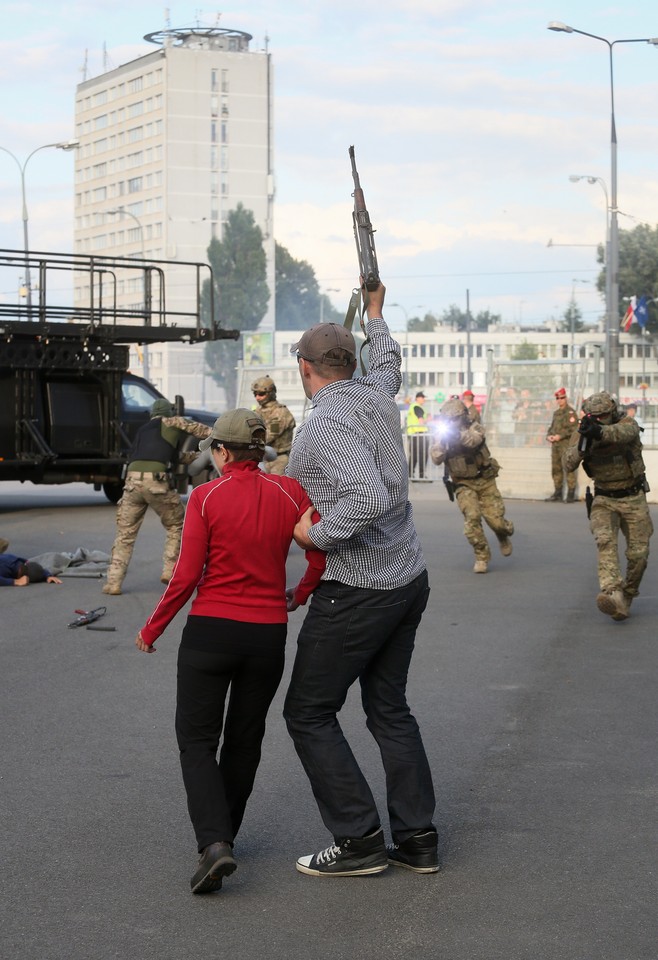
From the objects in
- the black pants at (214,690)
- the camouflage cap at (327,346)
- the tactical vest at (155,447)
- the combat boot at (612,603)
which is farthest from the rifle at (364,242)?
the tactical vest at (155,447)

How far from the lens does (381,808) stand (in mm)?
5375

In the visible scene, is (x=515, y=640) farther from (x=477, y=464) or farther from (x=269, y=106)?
(x=269, y=106)

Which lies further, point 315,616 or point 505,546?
point 505,546

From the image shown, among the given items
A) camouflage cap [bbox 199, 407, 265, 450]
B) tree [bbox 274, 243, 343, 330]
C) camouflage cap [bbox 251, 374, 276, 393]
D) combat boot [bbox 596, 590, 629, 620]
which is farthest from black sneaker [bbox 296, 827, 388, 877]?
tree [bbox 274, 243, 343, 330]

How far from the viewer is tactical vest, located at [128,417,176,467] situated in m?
11.8

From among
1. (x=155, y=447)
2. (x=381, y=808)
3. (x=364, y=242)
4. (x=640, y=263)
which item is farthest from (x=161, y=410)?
(x=640, y=263)

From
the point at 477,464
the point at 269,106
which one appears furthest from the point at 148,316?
the point at 269,106

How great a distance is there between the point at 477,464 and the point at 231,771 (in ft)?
30.7

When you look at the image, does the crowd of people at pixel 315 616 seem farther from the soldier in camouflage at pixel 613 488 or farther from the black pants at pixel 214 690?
the soldier in camouflage at pixel 613 488

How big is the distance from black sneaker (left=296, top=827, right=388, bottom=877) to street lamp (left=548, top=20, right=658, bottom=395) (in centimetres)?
→ 2236

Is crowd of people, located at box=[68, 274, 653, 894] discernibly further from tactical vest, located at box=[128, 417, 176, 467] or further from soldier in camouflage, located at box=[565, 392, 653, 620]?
tactical vest, located at box=[128, 417, 176, 467]

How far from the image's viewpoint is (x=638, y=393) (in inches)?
4227

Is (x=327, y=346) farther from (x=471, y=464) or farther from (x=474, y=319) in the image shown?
(x=474, y=319)

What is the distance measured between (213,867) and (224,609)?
81cm
